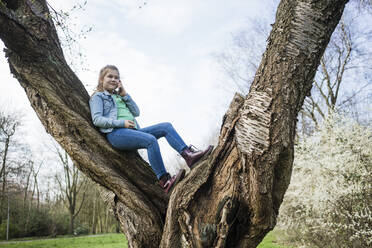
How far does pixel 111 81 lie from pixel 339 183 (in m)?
6.29

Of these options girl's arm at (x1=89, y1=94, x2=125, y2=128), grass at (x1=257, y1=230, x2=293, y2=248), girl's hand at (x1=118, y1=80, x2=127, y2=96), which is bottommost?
grass at (x1=257, y1=230, x2=293, y2=248)

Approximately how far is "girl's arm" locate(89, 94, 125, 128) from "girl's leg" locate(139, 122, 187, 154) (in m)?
0.41

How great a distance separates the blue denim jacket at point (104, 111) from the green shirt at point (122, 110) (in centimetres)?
7

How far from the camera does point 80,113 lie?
2893 millimetres

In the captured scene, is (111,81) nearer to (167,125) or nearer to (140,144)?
(167,125)

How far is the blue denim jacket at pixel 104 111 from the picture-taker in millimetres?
2820

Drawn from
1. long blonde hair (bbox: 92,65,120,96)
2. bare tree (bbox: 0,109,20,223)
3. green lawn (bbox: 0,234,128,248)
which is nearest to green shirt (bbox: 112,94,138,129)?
long blonde hair (bbox: 92,65,120,96)

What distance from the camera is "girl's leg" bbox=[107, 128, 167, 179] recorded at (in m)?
2.78

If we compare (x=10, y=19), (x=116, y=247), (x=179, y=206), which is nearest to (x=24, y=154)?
(x=116, y=247)

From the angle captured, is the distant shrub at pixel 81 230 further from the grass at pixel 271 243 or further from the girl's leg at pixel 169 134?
the girl's leg at pixel 169 134

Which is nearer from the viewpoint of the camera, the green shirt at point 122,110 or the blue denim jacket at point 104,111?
the blue denim jacket at point 104,111

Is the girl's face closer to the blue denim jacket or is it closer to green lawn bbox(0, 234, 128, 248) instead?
the blue denim jacket

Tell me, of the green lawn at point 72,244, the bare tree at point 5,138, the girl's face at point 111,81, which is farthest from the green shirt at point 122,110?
the bare tree at point 5,138

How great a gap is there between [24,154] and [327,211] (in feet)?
61.9
